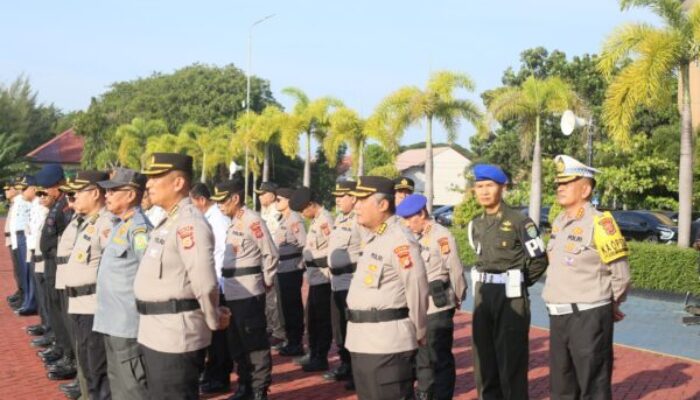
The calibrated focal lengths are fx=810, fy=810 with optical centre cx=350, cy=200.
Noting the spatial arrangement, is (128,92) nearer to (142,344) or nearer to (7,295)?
(7,295)

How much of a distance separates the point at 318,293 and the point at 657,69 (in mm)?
9469

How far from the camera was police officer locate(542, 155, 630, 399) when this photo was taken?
563cm

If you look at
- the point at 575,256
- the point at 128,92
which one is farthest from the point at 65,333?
the point at 128,92

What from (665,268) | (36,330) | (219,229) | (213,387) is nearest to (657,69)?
(665,268)

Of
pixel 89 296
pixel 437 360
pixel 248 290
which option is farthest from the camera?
pixel 248 290

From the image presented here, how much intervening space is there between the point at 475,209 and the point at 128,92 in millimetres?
47148

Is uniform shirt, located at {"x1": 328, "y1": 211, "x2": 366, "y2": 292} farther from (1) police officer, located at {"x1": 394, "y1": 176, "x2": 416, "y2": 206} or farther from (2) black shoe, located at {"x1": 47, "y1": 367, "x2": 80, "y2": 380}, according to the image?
(2) black shoe, located at {"x1": 47, "y1": 367, "x2": 80, "y2": 380}

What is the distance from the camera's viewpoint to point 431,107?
23.8 m

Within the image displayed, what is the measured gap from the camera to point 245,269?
7.20m

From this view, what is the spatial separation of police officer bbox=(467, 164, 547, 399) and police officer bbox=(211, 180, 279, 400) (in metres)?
1.90

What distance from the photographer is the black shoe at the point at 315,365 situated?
27.7 ft

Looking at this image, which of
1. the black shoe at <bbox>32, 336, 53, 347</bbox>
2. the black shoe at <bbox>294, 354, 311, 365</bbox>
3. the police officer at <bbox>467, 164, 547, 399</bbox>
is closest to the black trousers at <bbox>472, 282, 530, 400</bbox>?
the police officer at <bbox>467, 164, 547, 399</bbox>

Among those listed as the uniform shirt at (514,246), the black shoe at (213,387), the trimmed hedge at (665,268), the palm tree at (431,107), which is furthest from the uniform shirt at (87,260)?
the palm tree at (431,107)

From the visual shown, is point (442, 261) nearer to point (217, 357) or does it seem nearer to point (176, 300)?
point (217, 357)
